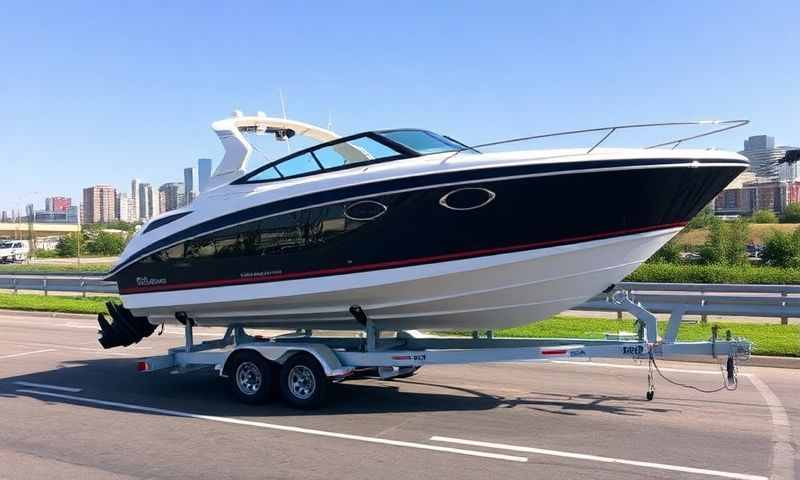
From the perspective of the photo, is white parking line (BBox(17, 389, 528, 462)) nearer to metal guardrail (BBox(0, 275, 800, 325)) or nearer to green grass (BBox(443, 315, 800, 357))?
metal guardrail (BBox(0, 275, 800, 325))

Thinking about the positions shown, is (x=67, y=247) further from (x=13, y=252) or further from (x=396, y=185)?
(x=396, y=185)

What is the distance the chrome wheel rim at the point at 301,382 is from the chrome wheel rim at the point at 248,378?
0.47 m

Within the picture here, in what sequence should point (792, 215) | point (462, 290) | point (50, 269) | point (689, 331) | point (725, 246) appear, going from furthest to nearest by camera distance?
point (792, 215) < point (50, 269) < point (725, 246) < point (689, 331) < point (462, 290)

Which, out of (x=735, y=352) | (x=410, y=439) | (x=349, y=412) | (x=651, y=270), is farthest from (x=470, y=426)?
(x=651, y=270)

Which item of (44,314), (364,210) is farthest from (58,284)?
(364,210)

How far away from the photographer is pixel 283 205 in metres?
8.28

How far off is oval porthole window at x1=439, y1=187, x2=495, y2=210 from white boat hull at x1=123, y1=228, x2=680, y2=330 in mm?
569

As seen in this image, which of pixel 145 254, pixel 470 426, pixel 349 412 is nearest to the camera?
pixel 470 426

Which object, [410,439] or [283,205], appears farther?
[283,205]

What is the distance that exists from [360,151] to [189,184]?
9.85ft

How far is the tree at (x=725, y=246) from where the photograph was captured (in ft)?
111

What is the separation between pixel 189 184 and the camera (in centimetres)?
991

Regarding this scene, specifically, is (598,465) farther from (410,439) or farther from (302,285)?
(302,285)

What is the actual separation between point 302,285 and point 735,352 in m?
4.78
